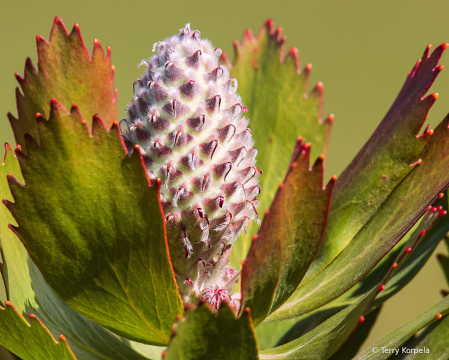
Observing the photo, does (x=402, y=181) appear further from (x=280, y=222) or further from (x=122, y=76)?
(x=122, y=76)

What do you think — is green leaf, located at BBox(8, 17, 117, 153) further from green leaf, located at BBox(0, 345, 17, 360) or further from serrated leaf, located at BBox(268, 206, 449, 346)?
serrated leaf, located at BBox(268, 206, 449, 346)

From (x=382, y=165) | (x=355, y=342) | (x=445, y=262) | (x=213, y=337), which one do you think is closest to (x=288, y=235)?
(x=213, y=337)

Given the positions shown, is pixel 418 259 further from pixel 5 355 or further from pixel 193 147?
pixel 5 355

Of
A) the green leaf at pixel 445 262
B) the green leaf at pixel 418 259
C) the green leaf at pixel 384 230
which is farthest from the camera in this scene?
the green leaf at pixel 445 262

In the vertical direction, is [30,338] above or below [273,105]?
below

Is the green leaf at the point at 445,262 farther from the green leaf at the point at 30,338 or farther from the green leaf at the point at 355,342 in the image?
the green leaf at the point at 30,338

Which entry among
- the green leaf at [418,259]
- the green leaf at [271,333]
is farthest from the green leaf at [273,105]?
the green leaf at [418,259]

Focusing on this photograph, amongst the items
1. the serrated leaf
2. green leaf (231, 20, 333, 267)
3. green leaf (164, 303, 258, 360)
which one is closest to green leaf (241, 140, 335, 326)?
green leaf (164, 303, 258, 360)
